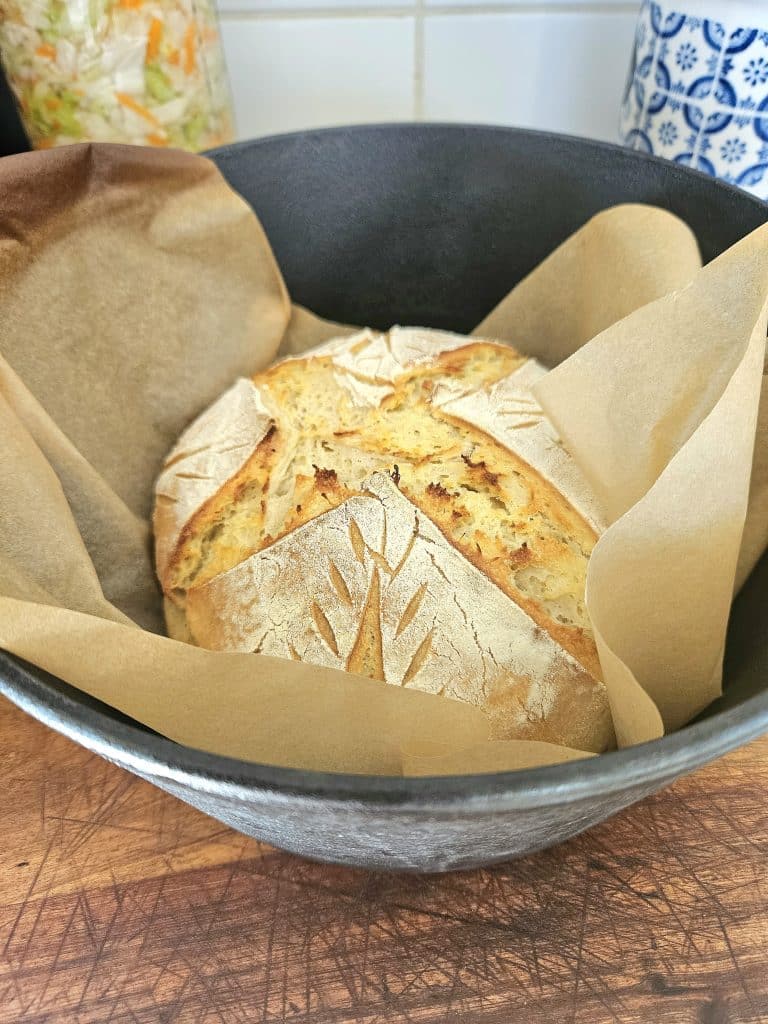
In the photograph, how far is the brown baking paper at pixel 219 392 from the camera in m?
0.45

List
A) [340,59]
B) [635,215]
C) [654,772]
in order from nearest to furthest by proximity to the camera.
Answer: [654,772], [635,215], [340,59]

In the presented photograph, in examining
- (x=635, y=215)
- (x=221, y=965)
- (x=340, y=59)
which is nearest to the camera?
(x=221, y=965)

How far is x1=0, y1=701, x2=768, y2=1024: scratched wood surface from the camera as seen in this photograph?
0.51m

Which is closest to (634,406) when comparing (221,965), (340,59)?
(221,965)

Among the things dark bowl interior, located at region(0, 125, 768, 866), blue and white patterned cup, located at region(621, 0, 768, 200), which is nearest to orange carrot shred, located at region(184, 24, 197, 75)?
dark bowl interior, located at region(0, 125, 768, 866)

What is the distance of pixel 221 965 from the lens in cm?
53

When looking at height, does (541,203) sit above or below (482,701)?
above

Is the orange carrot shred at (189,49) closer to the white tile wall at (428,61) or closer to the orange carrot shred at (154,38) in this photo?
the orange carrot shred at (154,38)

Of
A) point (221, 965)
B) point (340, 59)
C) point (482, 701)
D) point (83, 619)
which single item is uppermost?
point (340, 59)

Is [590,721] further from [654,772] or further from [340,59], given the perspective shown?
[340,59]

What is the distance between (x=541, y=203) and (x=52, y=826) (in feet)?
2.33

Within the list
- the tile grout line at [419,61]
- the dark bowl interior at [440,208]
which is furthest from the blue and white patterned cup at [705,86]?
the tile grout line at [419,61]

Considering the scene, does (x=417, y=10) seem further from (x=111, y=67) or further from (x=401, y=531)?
(x=401, y=531)

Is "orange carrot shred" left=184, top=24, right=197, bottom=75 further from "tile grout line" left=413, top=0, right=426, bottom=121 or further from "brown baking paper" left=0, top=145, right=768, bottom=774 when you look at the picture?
"tile grout line" left=413, top=0, right=426, bottom=121
